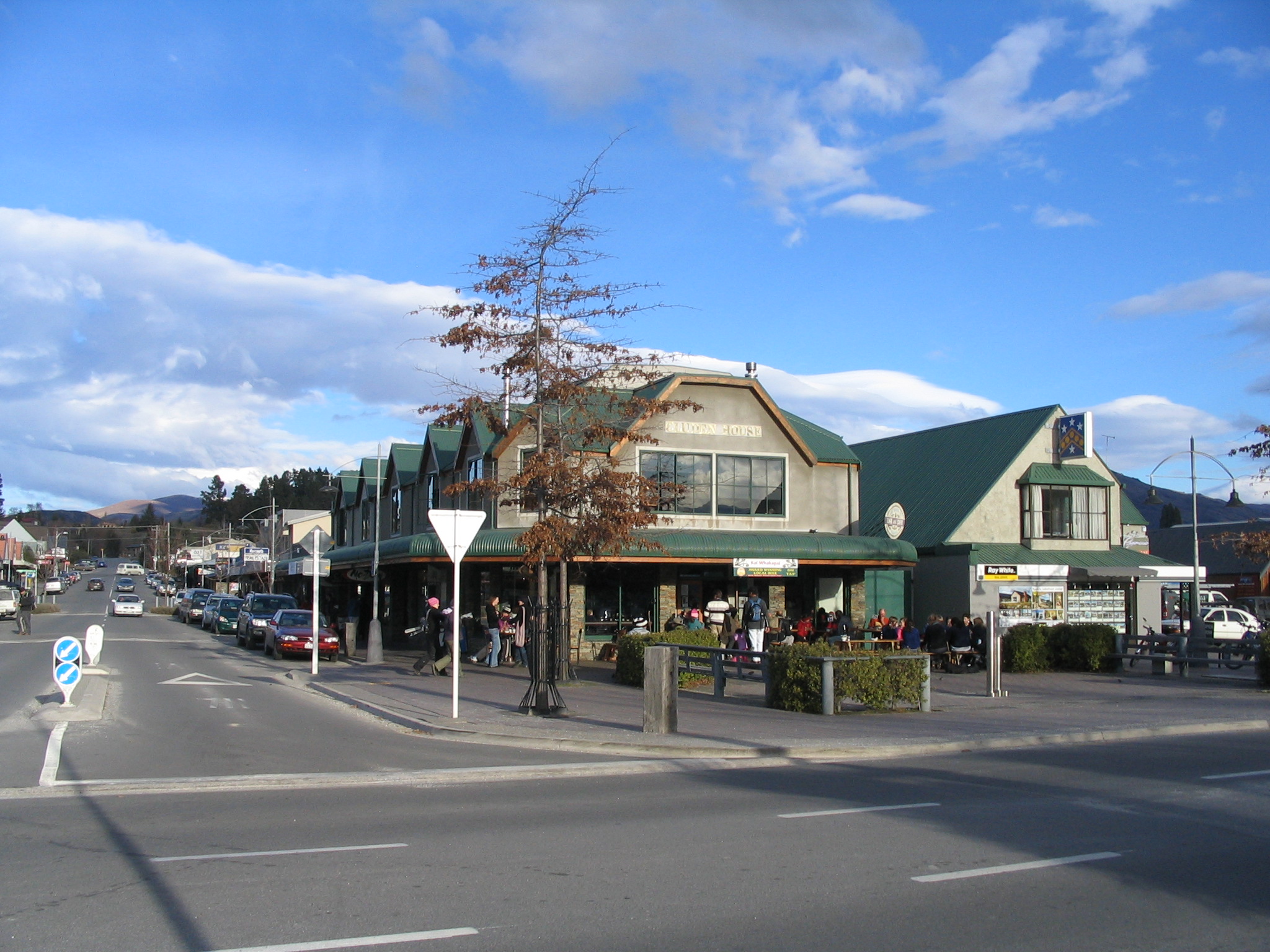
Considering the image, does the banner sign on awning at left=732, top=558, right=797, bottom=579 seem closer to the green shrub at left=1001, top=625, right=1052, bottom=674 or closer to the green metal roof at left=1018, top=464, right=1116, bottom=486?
the green shrub at left=1001, top=625, right=1052, bottom=674

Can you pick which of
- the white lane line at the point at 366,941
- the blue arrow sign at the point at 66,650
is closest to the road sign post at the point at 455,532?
the blue arrow sign at the point at 66,650

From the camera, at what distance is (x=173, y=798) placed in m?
10.3

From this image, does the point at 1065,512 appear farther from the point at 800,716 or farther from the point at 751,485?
A: the point at 800,716

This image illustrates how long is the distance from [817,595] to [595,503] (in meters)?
15.5

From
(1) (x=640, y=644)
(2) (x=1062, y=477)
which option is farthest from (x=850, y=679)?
(2) (x=1062, y=477)

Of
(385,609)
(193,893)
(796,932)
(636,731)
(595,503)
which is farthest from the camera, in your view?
(385,609)

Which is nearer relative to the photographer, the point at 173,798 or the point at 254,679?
the point at 173,798

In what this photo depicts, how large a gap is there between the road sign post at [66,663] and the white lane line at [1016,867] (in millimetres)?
13149

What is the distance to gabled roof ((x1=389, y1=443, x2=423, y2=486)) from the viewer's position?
41.4 metres

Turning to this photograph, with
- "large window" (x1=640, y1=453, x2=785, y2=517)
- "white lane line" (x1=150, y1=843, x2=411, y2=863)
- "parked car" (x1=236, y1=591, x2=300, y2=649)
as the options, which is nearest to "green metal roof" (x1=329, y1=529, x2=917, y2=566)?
"large window" (x1=640, y1=453, x2=785, y2=517)

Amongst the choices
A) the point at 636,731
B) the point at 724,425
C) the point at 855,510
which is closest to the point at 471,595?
the point at 724,425

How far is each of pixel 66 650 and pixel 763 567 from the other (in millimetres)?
19329

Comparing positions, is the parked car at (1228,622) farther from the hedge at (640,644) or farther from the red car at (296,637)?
the red car at (296,637)

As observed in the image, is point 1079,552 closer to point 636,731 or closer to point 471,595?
point 471,595
